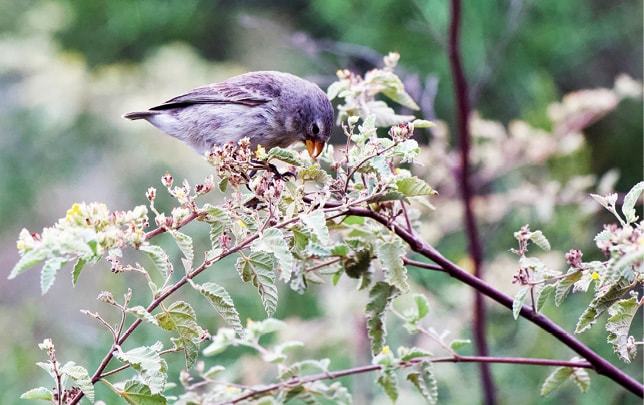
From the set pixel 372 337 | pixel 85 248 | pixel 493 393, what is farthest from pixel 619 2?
pixel 85 248

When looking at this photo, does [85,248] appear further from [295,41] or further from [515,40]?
[515,40]

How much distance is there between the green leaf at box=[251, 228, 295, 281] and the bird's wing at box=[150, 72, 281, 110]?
5.04 feet

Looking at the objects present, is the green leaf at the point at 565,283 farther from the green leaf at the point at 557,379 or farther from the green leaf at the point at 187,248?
the green leaf at the point at 187,248

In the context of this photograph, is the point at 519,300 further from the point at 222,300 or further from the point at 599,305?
the point at 222,300

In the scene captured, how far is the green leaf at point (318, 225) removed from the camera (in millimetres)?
1354

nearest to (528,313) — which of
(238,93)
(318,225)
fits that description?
(318,225)

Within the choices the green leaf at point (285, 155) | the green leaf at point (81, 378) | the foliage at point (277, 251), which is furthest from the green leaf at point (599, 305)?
the green leaf at point (81, 378)

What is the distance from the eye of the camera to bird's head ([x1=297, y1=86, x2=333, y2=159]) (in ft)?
9.09

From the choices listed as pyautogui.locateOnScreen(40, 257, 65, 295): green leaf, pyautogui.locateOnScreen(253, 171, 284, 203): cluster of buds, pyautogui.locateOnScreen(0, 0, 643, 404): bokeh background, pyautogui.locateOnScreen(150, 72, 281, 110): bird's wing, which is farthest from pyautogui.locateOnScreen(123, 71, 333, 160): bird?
pyautogui.locateOnScreen(40, 257, 65, 295): green leaf

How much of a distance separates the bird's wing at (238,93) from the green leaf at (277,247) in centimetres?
154

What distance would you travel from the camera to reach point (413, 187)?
1.47 metres

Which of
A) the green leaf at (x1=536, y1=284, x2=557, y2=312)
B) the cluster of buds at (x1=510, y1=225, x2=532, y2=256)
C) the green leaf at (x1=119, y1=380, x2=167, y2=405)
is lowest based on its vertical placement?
the green leaf at (x1=119, y1=380, x2=167, y2=405)

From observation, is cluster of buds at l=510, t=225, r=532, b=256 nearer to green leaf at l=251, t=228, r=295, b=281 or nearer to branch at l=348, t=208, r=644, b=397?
branch at l=348, t=208, r=644, b=397

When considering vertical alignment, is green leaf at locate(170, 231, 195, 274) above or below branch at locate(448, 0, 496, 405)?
below
